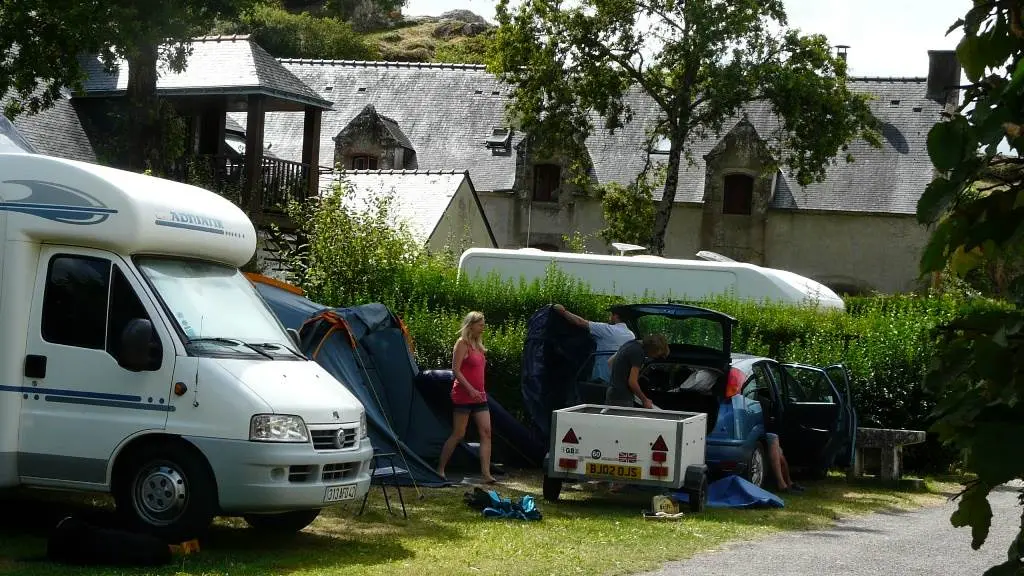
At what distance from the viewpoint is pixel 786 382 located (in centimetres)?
1644

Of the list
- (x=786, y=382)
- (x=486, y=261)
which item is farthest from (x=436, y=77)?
(x=786, y=382)

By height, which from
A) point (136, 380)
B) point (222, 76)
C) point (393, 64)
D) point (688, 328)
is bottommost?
point (136, 380)

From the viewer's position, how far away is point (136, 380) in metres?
9.38

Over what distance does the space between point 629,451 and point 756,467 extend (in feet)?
9.02

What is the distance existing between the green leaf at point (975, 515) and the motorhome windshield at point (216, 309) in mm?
7584

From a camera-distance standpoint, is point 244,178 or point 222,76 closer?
point 244,178

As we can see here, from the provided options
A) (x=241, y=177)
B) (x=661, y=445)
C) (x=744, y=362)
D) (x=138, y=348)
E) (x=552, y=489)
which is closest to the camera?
(x=138, y=348)

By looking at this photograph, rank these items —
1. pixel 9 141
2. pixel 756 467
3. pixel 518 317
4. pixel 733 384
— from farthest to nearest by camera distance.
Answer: pixel 518 317
pixel 756 467
pixel 733 384
pixel 9 141

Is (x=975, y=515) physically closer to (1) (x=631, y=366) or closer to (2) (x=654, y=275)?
(1) (x=631, y=366)

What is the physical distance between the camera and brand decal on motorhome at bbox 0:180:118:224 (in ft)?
31.2

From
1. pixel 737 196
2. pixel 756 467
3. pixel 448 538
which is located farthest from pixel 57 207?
pixel 737 196

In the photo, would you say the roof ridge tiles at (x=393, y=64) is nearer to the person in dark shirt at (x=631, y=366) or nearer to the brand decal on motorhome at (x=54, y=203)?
the person in dark shirt at (x=631, y=366)

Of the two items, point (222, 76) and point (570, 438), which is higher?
point (222, 76)

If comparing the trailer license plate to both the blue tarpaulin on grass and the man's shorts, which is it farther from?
the man's shorts
